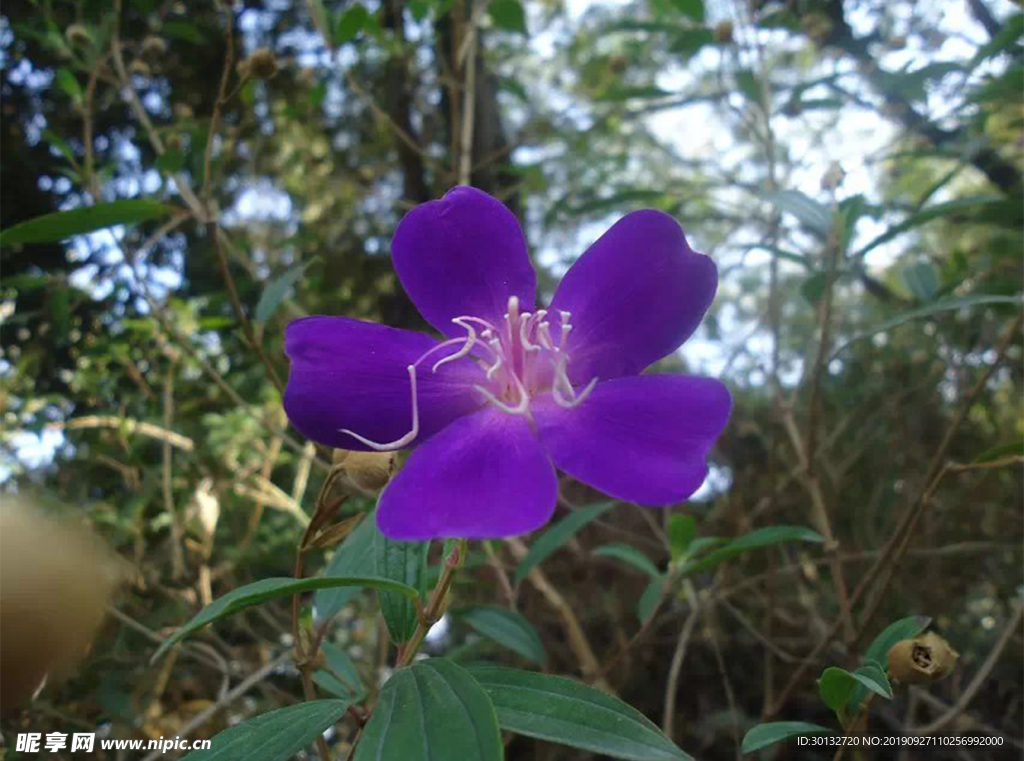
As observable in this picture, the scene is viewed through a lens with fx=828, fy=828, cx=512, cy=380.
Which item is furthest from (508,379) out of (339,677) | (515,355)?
(339,677)

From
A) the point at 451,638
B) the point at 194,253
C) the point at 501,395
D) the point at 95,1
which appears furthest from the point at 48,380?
the point at 501,395

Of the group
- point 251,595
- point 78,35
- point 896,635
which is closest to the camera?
point 251,595

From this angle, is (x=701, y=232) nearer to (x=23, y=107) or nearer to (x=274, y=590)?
(x=23, y=107)

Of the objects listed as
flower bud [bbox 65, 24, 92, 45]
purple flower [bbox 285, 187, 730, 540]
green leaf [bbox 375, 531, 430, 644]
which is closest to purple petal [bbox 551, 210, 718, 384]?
purple flower [bbox 285, 187, 730, 540]

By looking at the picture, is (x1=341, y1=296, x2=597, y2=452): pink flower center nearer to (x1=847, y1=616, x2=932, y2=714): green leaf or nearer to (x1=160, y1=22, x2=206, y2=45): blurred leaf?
(x1=847, y1=616, x2=932, y2=714): green leaf

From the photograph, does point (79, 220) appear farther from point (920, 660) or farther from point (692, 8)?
point (692, 8)

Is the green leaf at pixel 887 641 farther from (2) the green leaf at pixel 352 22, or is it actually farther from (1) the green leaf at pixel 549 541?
(2) the green leaf at pixel 352 22
